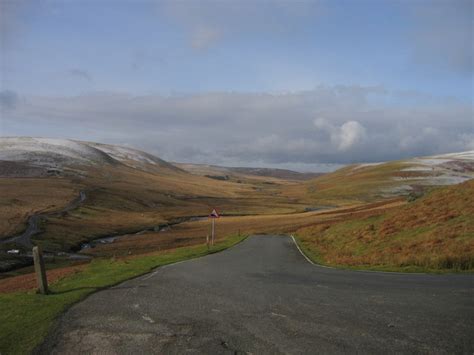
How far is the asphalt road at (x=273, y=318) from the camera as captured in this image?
358 inches

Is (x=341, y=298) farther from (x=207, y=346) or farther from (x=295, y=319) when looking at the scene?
(x=207, y=346)

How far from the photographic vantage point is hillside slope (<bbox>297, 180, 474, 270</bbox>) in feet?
76.8

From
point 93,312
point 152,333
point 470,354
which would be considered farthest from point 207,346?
point 470,354

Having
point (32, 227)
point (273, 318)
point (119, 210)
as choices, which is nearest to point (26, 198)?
point (119, 210)

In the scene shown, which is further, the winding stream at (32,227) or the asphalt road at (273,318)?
the winding stream at (32,227)

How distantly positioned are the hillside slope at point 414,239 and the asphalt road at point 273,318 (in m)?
5.55

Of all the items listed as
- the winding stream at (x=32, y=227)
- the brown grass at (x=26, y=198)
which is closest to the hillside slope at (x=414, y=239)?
the winding stream at (x=32, y=227)

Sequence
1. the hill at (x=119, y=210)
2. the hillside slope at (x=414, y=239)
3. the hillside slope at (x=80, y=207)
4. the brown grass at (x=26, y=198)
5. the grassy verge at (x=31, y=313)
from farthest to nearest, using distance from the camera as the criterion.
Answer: the brown grass at (x=26, y=198) < the hillside slope at (x=80, y=207) < the hill at (x=119, y=210) < the hillside slope at (x=414, y=239) < the grassy verge at (x=31, y=313)

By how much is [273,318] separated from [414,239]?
21.4 m

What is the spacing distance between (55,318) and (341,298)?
8498 millimetres

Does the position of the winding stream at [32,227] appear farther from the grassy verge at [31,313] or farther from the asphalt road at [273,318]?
the asphalt road at [273,318]

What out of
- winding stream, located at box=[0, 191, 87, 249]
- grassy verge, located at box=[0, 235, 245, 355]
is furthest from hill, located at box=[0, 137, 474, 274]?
grassy verge, located at box=[0, 235, 245, 355]

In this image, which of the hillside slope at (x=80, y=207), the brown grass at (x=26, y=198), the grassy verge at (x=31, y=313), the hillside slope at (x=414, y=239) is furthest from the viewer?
the brown grass at (x=26, y=198)

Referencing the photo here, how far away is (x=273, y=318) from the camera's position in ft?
37.1
